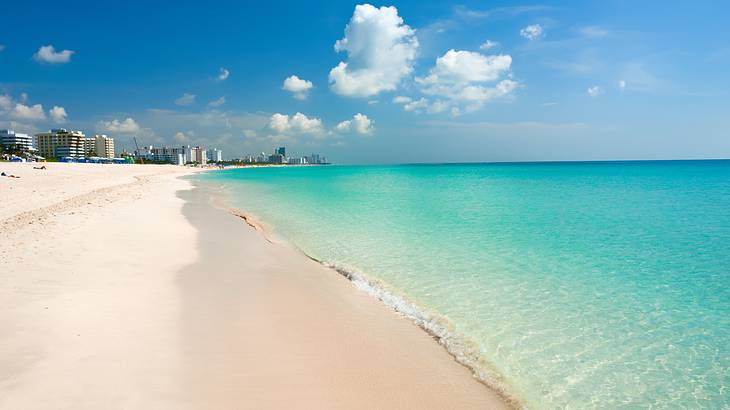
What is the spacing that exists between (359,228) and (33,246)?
1101cm

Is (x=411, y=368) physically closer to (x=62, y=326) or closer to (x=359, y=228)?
(x=62, y=326)

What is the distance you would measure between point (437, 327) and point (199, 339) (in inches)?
154

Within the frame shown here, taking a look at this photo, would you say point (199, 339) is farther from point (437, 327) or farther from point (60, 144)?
point (60, 144)

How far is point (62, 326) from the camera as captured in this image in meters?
5.57

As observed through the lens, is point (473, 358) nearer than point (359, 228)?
Yes

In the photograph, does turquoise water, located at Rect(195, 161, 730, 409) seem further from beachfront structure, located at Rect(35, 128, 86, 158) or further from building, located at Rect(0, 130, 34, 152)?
building, located at Rect(0, 130, 34, 152)

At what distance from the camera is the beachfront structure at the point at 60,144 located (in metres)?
167

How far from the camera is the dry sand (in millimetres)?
4230

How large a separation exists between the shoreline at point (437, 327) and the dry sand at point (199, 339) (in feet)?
0.47

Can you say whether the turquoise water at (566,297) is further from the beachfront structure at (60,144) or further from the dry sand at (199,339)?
the beachfront structure at (60,144)

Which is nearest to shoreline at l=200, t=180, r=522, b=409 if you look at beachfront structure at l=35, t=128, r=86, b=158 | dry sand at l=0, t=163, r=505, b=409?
dry sand at l=0, t=163, r=505, b=409

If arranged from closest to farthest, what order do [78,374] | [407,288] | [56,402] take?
[56,402], [78,374], [407,288]

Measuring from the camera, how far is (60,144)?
168500 millimetres

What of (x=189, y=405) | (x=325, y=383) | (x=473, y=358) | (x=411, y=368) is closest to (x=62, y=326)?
(x=189, y=405)
